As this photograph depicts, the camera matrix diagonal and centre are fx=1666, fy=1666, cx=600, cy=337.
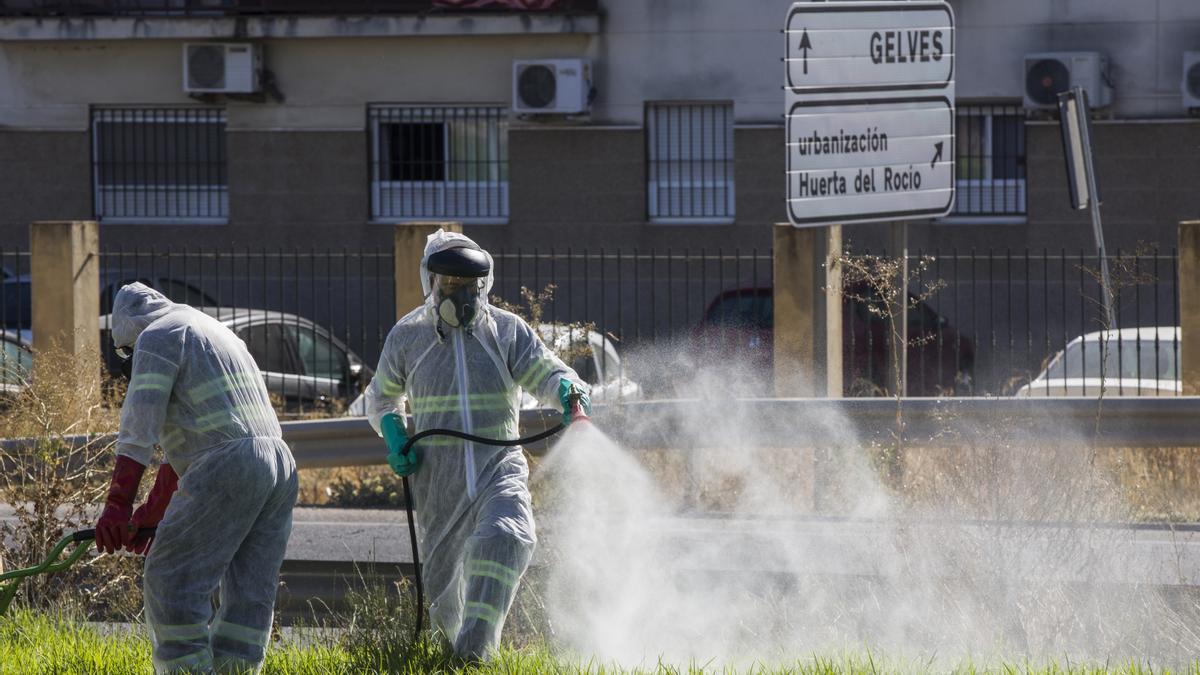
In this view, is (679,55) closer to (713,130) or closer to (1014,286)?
(713,130)

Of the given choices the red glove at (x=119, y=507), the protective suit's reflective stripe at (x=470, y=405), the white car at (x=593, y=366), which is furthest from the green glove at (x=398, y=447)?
the white car at (x=593, y=366)

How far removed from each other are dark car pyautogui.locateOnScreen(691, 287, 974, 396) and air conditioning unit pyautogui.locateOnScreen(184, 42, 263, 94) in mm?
9791

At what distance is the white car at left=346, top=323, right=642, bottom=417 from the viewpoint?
30.8ft

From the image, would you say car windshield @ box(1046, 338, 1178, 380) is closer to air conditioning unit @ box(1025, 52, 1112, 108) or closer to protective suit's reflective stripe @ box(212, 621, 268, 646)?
protective suit's reflective stripe @ box(212, 621, 268, 646)

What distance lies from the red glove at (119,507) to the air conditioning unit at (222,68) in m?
17.9

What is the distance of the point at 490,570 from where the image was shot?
544cm

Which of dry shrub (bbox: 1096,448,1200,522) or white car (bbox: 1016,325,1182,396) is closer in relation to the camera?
dry shrub (bbox: 1096,448,1200,522)

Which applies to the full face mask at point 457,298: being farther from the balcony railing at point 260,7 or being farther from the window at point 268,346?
the balcony railing at point 260,7

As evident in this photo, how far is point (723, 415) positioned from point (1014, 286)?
12.8m

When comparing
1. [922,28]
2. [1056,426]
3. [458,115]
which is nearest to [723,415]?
[1056,426]

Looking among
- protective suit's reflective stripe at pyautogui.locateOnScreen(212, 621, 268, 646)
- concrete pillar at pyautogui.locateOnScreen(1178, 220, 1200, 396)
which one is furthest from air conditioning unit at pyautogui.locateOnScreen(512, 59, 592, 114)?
protective suit's reflective stripe at pyautogui.locateOnScreen(212, 621, 268, 646)

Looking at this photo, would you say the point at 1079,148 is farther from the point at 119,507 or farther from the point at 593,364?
the point at 119,507

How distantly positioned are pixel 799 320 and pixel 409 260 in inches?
110

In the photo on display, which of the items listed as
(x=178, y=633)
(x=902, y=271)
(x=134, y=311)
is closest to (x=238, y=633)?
(x=178, y=633)
